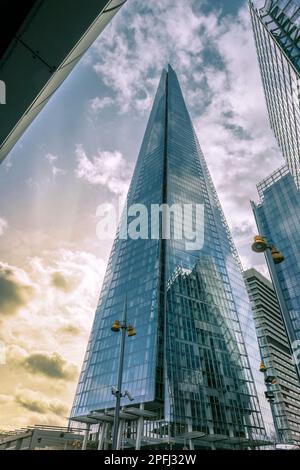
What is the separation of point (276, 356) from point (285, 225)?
6590 centimetres

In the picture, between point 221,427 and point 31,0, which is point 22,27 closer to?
point 31,0

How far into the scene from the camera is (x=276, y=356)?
133500 mm

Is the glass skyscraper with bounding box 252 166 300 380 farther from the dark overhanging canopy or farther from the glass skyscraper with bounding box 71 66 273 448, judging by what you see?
the dark overhanging canopy

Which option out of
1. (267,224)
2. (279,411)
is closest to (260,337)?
(279,411)

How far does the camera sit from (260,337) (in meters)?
135

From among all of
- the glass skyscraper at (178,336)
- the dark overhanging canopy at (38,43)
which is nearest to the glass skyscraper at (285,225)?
the glass skyscraper at (178,336)

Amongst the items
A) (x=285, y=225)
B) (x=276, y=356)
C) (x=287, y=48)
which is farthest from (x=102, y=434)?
(x=276, y=356)

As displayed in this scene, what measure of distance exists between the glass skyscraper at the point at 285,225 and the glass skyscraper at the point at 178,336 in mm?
14971

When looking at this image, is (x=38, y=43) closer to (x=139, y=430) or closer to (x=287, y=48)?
(x=287, y=48)

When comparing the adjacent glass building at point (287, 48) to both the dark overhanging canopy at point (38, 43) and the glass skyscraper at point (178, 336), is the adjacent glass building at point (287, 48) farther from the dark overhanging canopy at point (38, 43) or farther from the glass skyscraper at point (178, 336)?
the glass skyscraper at point (178, 336)

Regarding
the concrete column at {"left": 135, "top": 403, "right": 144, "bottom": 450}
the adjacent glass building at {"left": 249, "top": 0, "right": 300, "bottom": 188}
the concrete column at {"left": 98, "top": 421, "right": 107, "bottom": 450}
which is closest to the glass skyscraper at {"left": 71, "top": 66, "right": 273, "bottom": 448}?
the concrete column at {"left": 135, "top": 403, "right": 144, "bottom": 450}

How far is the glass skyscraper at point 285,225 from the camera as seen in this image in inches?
3529

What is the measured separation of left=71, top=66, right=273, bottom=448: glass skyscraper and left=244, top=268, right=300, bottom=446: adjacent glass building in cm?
3930

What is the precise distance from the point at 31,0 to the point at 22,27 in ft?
0.82
